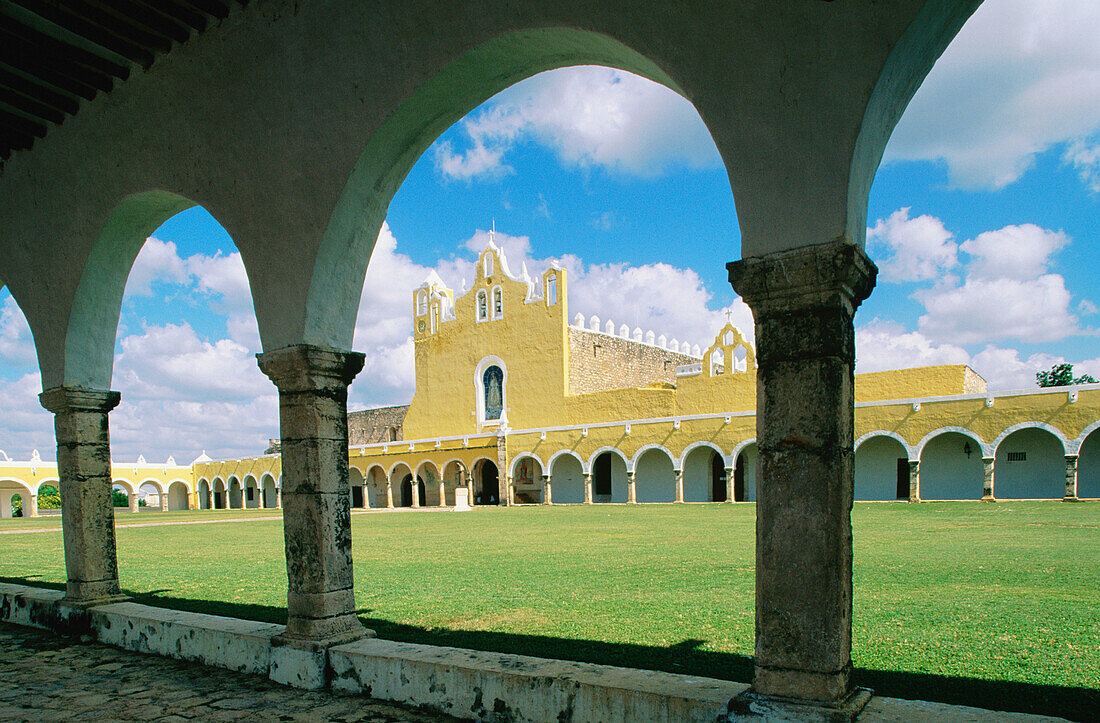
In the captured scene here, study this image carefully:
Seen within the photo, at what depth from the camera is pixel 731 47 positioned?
2365 millimetres

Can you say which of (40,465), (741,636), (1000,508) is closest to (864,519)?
(1000,508)

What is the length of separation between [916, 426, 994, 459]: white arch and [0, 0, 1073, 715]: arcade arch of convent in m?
20.2

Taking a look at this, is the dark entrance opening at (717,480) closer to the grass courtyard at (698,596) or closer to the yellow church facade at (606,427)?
the yellow church facade at (606,427)

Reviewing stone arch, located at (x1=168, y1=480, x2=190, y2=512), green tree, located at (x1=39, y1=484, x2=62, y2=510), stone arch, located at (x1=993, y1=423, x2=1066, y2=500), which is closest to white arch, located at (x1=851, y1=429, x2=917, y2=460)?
stone arch, located at (x1=993, y1=423, x2=1066, y2=500)

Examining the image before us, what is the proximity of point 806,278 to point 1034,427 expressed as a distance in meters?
20.7

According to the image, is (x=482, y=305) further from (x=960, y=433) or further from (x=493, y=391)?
(x=960, y=433)

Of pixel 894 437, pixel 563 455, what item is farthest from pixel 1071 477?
pixel 563 455

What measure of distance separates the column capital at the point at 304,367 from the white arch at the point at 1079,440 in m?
20.3

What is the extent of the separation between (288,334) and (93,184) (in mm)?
2247

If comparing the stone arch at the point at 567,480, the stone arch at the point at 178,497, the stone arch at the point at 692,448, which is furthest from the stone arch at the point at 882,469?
the stone arch at the point at 178,497

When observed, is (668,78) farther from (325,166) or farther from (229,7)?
(229,7)

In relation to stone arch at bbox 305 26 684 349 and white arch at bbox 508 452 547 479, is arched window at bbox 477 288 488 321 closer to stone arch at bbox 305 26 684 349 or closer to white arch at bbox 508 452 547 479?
white arch at bbox 508 452 547 479

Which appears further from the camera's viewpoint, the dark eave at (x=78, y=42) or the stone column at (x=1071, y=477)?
the stone column at (x=1071, y=477)

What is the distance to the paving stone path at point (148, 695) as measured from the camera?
10.2 feet
